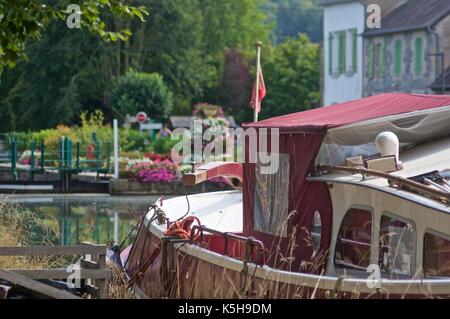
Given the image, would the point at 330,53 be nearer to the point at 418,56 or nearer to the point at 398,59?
the point at 398,59

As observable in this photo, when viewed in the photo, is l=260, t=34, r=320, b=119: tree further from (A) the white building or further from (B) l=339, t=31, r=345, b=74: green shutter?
(B) l=339, t=31, r=345, b=74: green shutter

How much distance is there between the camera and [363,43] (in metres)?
55.3

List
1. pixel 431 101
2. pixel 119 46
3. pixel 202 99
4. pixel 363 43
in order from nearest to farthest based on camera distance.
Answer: pixel 431 101 → pixel 363 43 → pixel 119 46 → pixel 202 99

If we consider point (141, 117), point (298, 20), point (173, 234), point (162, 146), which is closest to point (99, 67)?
point (141, 117)

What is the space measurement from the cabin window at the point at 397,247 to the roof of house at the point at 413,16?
39801 mm

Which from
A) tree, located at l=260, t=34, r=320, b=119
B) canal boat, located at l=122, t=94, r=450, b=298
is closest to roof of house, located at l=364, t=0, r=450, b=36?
tree, located at l=260, t=34, r=320, b=119

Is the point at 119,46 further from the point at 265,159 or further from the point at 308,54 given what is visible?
the point at 265,159

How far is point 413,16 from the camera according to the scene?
171ft

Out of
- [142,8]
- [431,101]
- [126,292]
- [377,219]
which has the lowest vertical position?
[126,292]

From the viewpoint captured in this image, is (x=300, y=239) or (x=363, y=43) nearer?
(x=300, y=239)

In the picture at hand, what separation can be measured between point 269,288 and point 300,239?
4.58 ft

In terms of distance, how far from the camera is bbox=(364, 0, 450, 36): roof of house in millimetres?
49469

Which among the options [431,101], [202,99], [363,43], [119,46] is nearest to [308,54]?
[202,99]

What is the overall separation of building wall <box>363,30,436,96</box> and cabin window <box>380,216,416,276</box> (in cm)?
3730
